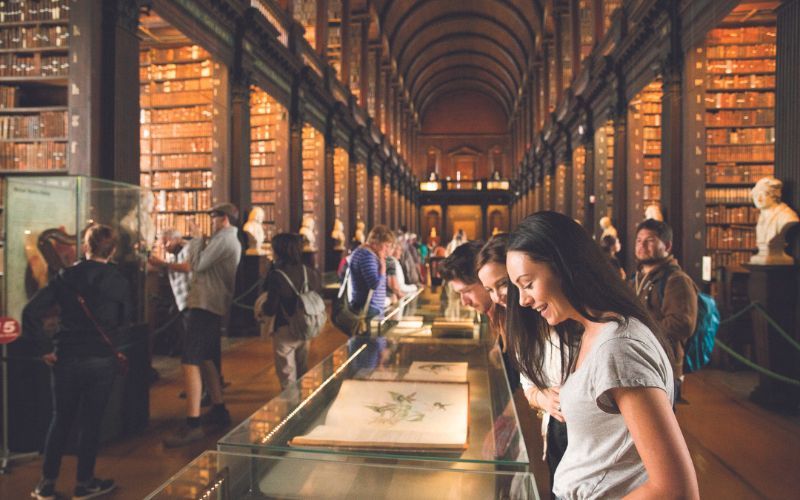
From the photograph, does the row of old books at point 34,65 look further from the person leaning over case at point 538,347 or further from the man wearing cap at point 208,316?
the person leaning over case at point 538,347

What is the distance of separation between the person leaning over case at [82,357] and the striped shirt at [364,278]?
1734mm

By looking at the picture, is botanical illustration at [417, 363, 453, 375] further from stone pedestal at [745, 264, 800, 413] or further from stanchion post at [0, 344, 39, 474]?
stone pedestal at [745, 264, 800, 413]

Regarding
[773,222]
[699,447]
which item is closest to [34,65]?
[699,447]

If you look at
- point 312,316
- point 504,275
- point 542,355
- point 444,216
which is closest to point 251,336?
point 312,316

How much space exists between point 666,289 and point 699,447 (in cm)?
152

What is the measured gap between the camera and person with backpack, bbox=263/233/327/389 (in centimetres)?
359

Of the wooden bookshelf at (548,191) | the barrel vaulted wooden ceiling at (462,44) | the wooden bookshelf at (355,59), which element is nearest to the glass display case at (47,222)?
the wooden bookshelf at (355,59)

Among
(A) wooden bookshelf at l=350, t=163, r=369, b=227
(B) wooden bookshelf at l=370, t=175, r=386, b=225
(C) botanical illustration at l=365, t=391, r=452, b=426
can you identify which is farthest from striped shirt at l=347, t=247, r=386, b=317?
(B) wooden bookshelf at l=370, t=175, r=386, b=225

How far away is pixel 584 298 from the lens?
0.98 meters

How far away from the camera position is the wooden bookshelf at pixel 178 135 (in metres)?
7.92

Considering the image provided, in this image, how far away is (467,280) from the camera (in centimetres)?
233

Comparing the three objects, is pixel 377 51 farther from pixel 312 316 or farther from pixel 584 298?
pixel 584 298

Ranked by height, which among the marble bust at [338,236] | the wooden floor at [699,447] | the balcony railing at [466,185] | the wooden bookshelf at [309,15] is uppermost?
the wooden bookshelf at [309,15]

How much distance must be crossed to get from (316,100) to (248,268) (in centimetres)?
473
